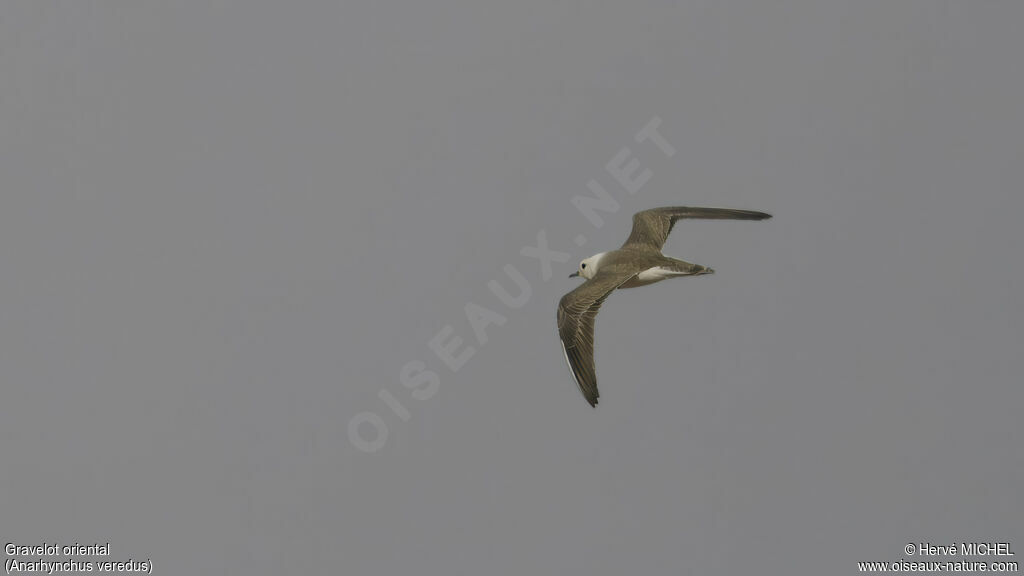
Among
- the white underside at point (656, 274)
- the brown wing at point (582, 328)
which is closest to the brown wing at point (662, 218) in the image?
the white underside at point (656, 274)

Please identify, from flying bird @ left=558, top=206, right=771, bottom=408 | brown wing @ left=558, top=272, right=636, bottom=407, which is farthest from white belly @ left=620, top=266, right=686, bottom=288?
brown wing @ left=558, top=272, right=636, bottom=407

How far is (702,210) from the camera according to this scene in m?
34.9

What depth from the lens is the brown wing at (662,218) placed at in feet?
111

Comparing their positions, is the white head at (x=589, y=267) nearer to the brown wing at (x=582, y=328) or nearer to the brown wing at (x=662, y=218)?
the brown wing at (x=662, y=218)

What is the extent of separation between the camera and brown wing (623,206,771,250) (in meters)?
33.9

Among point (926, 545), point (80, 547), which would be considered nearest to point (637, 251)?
point (926, 545)

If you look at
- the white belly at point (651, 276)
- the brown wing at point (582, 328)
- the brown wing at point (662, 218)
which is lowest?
the brown wing at point (582, 328)

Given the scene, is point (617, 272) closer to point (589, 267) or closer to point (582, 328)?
point (589, 267)

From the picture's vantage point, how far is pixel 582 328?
2867 centimetres

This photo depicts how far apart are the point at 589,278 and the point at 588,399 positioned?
4.73m

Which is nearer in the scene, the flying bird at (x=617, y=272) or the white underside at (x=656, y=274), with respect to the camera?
the flying bird at (x=617, y=272)

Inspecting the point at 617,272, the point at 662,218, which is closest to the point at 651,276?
the point at 617,272

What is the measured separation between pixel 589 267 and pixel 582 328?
388 centimetres

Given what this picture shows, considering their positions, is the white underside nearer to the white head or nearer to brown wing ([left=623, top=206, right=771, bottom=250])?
the white head
